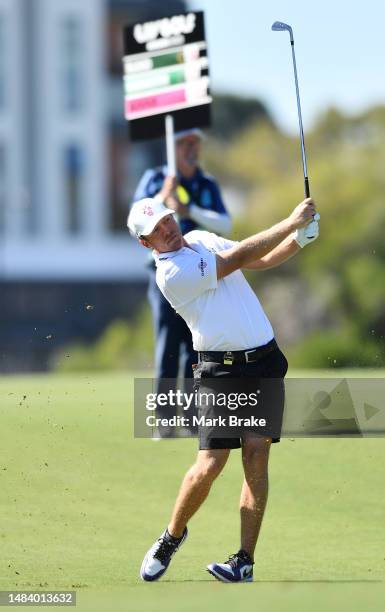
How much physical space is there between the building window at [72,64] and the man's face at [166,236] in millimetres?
50949

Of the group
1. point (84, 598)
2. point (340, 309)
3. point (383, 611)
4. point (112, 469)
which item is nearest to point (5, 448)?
point (112, 469)

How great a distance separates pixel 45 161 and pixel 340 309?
24575 millimetres

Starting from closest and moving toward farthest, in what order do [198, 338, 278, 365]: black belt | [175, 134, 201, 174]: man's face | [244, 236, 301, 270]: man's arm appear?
[198, 338, 278, 365]: black belt
[244, 236, 301, 270]: man's arm
[175, 134, 201, 174]: man's face

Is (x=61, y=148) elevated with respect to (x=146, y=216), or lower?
lower

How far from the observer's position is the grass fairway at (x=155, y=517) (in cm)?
716

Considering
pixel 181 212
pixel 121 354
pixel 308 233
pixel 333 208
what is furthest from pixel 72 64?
pixel 308 233

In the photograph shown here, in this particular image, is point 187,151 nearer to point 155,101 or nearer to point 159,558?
point 155,101

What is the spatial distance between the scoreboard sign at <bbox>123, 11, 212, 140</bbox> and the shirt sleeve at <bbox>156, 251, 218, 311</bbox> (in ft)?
13.5

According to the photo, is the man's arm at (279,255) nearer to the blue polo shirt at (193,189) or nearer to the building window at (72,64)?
the blue polo shirt at (193,189)

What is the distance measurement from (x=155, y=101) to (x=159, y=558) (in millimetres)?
4656

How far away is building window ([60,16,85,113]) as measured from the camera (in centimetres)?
5781

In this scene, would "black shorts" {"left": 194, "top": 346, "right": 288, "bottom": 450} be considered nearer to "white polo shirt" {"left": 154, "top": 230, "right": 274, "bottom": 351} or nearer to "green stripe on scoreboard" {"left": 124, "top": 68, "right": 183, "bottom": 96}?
"white polo shirt" {"left": 154, "top": 230, "right": 274, "bottom": 351}

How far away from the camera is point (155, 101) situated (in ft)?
37.0

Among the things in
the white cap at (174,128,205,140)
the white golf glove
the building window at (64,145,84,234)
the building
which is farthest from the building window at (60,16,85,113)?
the white golf glove
